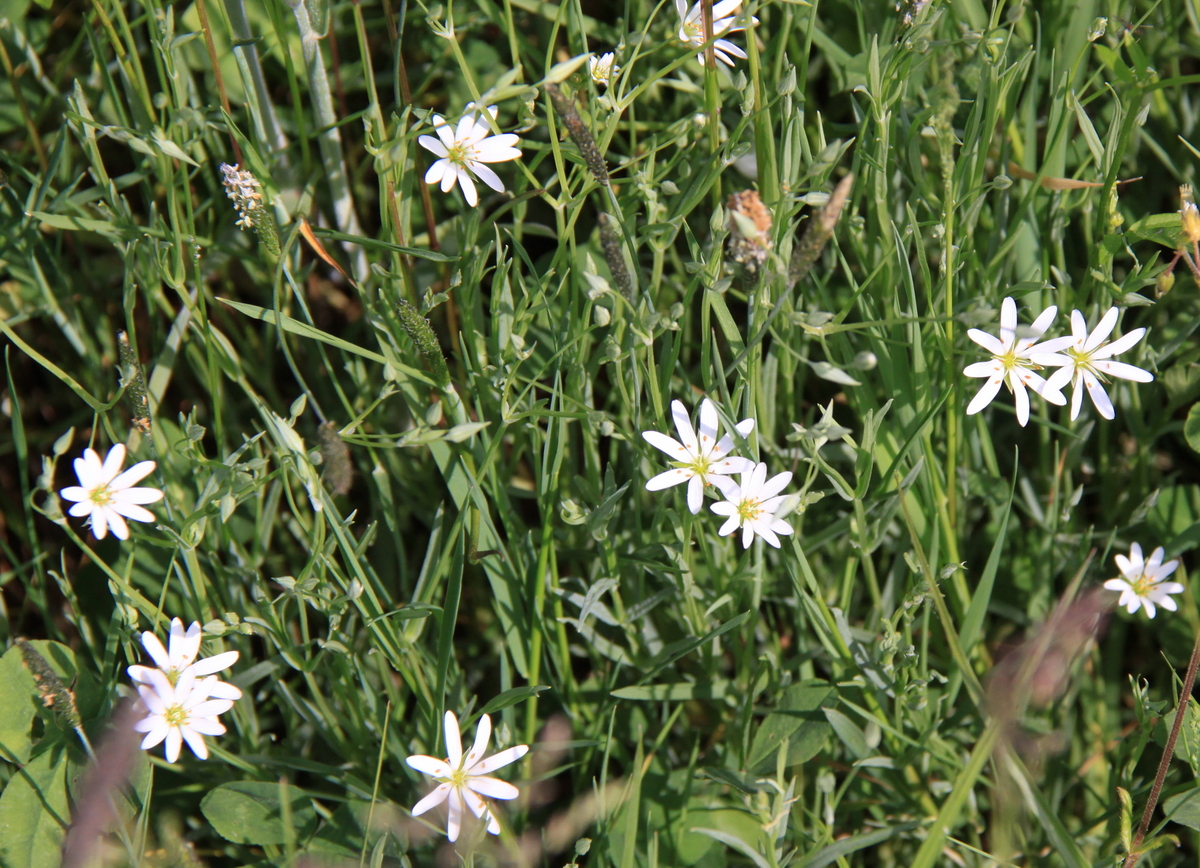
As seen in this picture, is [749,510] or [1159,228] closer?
[749,510]

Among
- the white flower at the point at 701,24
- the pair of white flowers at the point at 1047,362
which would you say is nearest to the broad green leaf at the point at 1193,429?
the pair of white flowers at the point at 1047,362

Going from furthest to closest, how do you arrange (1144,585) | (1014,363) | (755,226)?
(1144,585) < (1014,363) < (755,226)

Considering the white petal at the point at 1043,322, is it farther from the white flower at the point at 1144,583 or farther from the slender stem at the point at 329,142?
the slender stem at the point at 329,142

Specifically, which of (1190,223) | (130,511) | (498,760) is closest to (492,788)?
(498,760)

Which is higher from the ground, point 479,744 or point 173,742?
point 173,742

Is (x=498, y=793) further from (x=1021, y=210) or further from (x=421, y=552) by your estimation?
(x=1021, y=210)

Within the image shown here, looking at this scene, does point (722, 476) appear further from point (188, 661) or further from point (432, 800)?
point (188, 661)

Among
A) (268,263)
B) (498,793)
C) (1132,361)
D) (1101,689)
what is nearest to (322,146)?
(268,263)
